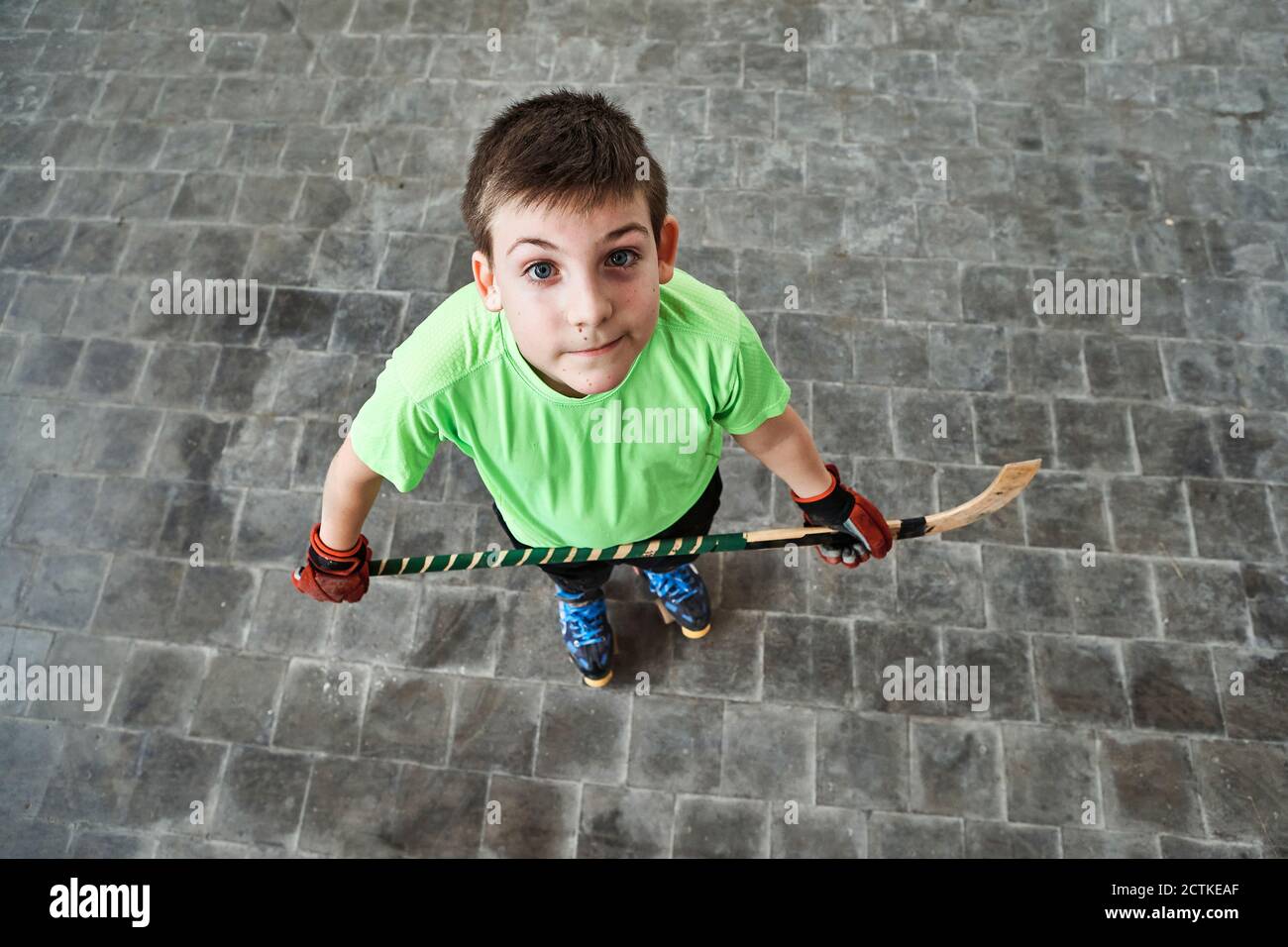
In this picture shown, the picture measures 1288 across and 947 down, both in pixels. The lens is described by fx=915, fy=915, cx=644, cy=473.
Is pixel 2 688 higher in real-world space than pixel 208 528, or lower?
lower

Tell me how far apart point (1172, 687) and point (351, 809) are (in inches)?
111

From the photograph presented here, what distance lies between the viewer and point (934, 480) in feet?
11.5

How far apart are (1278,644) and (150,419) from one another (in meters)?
4.38

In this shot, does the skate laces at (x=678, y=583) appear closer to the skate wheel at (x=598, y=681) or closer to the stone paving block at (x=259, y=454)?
the skate wheel at (x=598, y=681)

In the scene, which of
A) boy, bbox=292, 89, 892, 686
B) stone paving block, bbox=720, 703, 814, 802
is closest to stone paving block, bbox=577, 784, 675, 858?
stone paving block, bbox=720, 703, 814, 802

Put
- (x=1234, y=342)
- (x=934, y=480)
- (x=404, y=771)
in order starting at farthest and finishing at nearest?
1. (x=1234, y=342)
2. (x=934, y=480)
3. (x=404, y=771)

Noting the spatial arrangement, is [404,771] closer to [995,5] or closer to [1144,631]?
[1144,631]

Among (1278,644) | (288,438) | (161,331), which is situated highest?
(161,331)

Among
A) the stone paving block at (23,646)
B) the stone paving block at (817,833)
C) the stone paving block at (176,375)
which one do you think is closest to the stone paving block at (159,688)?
the stone paving block at (23,646)

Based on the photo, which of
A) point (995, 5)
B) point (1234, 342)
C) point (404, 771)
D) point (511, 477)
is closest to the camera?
point (511, 477)

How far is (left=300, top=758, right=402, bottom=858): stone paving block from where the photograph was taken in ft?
9.89

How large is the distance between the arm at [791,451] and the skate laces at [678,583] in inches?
31.9

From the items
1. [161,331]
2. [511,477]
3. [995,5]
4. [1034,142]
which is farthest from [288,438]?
[995,5]

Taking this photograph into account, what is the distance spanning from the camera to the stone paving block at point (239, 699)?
125 inches
